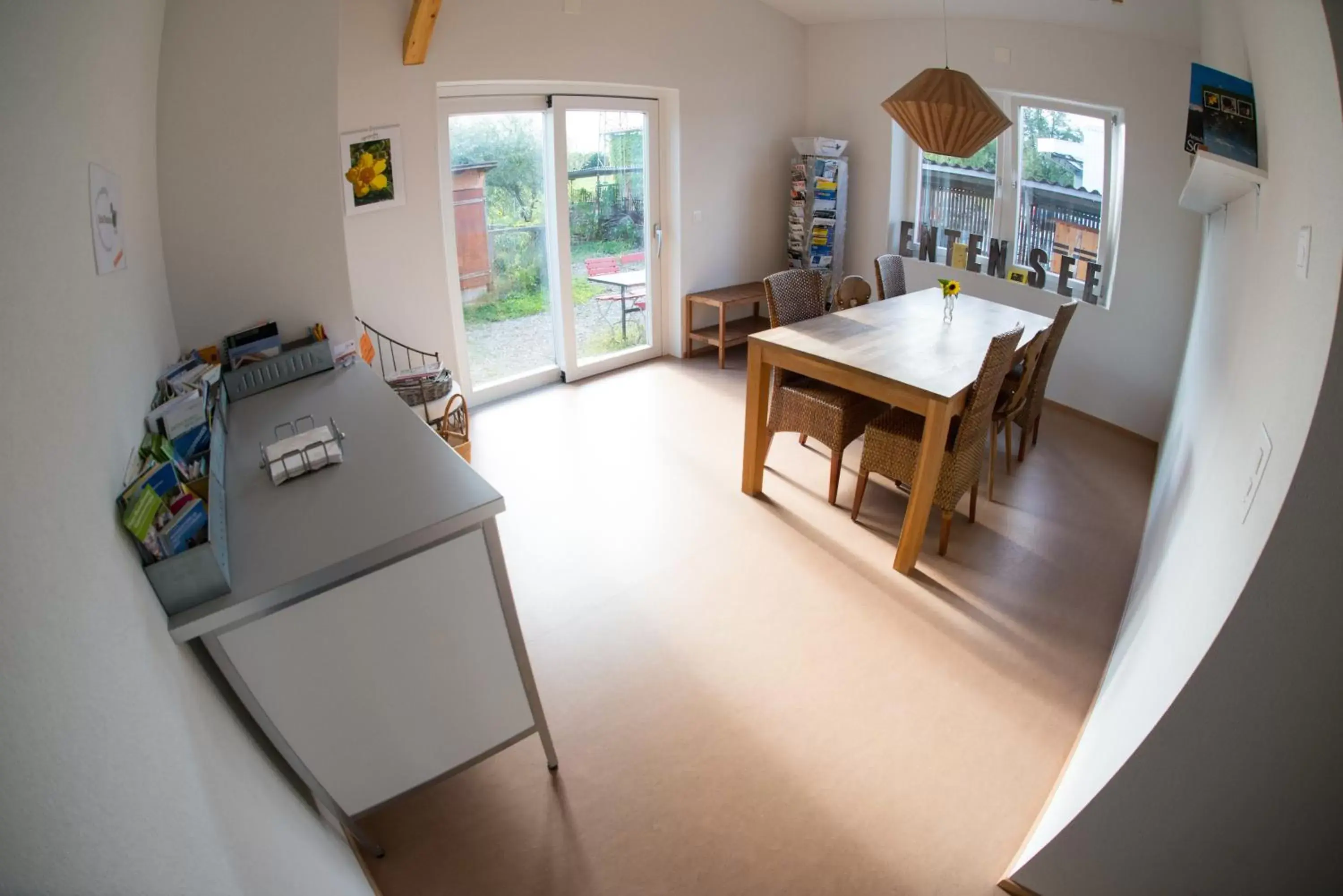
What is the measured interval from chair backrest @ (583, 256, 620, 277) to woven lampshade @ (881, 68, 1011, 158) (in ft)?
9.44

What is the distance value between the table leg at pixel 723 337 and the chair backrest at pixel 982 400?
2.54m

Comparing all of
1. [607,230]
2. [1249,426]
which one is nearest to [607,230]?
[607,230]

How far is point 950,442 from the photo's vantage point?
340 centimetres

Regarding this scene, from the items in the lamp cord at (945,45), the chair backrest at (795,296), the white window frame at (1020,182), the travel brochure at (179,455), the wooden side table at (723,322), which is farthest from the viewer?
the wooden side table at (723,322)

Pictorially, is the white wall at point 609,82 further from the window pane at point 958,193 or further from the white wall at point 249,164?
the white wall at point 249,164

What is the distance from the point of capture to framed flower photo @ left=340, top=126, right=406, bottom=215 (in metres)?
3.98

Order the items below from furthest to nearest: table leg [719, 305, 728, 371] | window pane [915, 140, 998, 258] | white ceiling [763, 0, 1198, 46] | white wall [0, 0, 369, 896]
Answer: table leg [719, 305, 728, 371]
window pane [915, 140, 998, 258]
white ceiling [763, 0, 1198, 46]
white wall [0, 0, 369, 896]

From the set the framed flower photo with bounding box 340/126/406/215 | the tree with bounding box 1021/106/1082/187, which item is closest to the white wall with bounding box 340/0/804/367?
the framed flower photo with bounding box 340/126/406/215

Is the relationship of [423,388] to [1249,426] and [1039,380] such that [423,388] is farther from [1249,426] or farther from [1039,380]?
[1249,426]

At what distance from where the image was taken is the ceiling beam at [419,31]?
12.3 ft

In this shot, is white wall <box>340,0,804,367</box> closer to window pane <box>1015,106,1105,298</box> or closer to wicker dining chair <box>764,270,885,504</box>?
wicker dining chair <box>764,270,885,504</box>

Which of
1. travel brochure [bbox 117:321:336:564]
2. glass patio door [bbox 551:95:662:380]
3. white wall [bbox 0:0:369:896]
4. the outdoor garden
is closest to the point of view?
white wall [bbox 0:0:369:896]

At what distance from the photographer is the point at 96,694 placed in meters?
1.03

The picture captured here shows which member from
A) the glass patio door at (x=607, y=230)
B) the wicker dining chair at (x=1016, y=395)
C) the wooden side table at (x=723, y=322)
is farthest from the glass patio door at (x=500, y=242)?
the wicker dining chair at (x=1016, y=395)
